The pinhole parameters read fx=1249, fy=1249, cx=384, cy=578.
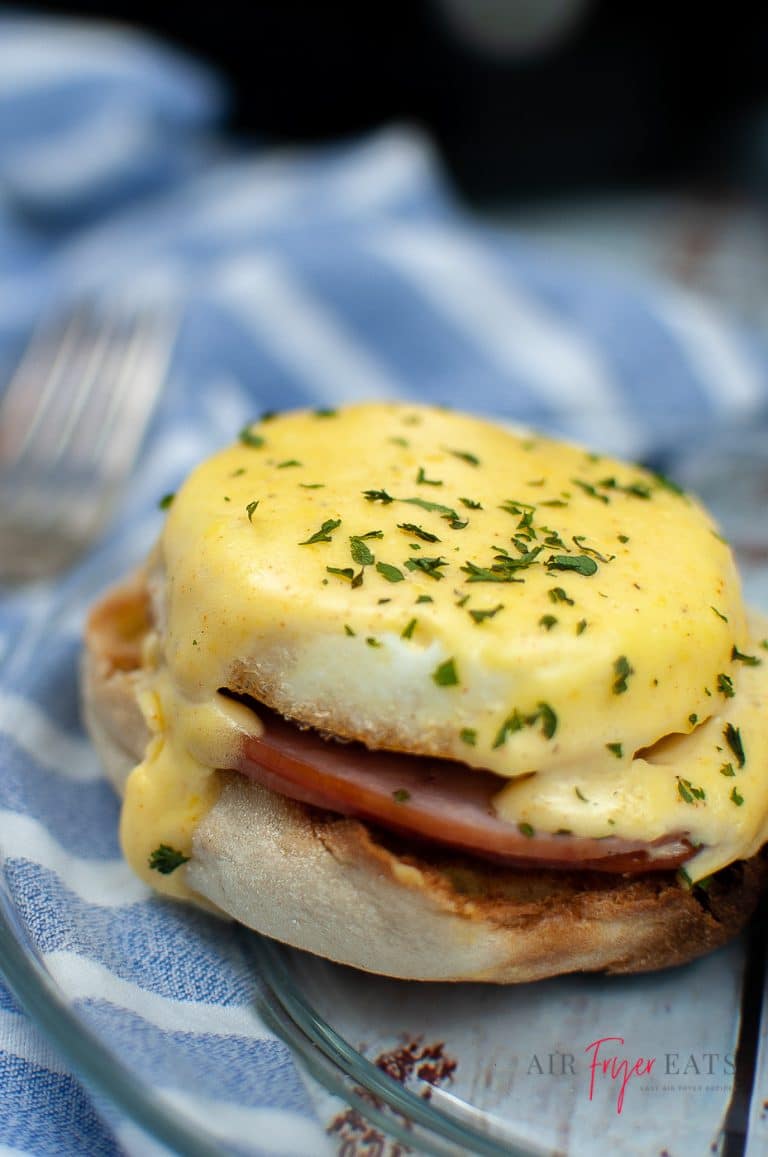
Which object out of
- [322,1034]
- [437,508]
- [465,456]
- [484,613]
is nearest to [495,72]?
[465,456]

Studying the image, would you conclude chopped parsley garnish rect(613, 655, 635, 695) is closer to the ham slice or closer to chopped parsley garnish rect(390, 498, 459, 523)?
the ham slice

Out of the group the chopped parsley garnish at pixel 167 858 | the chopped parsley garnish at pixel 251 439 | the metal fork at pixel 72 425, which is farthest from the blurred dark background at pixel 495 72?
the chopped parsley garnish at pixel 167 858

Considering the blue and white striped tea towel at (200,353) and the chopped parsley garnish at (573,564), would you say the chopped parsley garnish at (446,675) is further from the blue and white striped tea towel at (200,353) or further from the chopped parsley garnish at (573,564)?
the blue and white striped tea towel at (200,353)

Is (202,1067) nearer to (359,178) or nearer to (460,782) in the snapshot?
(460,782)

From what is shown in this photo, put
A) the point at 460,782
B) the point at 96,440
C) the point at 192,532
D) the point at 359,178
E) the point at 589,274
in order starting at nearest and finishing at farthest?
the point at 460,782, the point at 192,532, the point at 96,440, the point at 589,274, the point at 359,178

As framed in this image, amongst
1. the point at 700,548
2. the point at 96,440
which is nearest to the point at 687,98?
the point at 96,440
